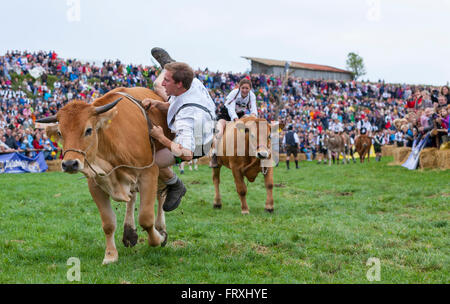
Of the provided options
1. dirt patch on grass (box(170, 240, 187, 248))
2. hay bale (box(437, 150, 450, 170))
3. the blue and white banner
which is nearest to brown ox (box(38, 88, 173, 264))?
dirt patch on grass (box(170, 240, 187, 248))

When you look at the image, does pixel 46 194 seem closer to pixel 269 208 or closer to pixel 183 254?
pixel 269 208

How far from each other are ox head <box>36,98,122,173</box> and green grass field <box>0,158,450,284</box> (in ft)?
3.83

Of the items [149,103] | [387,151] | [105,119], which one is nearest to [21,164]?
[149,103]

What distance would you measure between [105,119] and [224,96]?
108 feet

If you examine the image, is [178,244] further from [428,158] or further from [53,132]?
[428,158]

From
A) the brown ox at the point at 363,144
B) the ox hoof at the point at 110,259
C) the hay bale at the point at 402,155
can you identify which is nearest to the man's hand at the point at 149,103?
the ox hoof at the point at 110,259

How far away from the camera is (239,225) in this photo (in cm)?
743

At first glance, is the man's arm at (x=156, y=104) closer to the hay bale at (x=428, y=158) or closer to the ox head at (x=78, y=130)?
the ox head at (x=78, y=130)

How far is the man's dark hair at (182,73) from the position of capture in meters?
5.01

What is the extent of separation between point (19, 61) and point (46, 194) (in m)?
23.1

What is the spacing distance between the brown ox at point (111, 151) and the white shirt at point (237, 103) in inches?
170

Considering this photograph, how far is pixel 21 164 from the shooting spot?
1905cm

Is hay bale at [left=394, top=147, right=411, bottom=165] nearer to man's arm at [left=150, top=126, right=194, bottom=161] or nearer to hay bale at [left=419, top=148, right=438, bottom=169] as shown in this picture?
hay bale at [left=419, top=148, right=438, bottom=169]

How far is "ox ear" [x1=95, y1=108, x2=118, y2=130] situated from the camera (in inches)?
174
